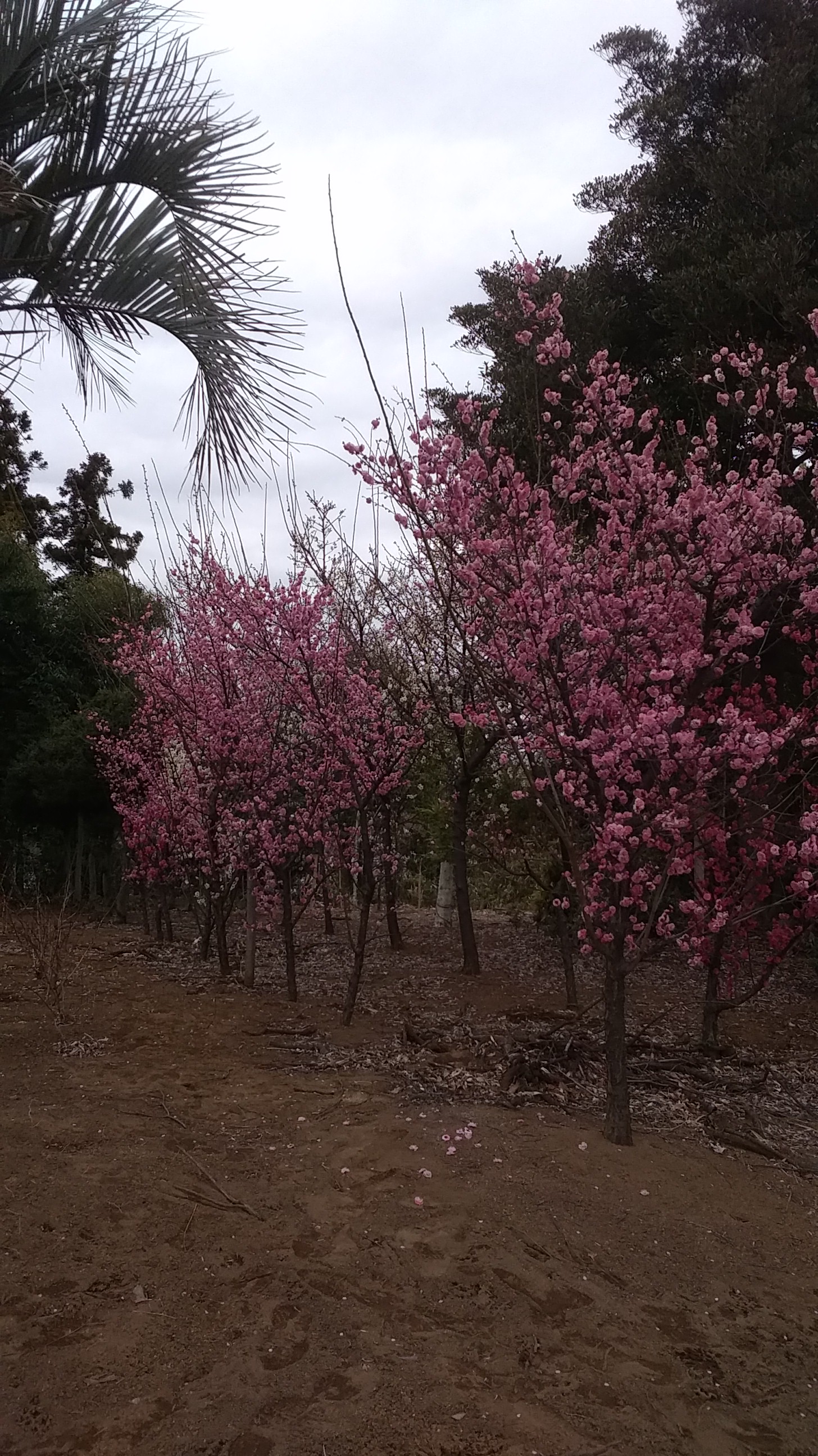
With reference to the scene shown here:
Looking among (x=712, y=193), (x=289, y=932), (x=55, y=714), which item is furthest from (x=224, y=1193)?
(x=55, y=714)

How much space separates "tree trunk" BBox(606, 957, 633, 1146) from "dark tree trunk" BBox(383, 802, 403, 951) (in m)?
4.39

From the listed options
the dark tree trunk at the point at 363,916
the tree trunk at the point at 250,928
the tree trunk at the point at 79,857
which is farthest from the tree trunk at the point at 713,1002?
the tree trunk at the point at 79,857

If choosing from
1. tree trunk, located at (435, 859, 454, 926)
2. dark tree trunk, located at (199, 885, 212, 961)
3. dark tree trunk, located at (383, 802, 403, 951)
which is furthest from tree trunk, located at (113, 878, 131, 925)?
dark tree trunk, located at (383, 802, 403, 951)

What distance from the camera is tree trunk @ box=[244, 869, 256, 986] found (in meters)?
7.14

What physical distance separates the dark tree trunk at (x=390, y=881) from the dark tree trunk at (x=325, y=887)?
0.60 m

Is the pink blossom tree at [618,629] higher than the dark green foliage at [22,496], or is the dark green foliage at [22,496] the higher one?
the dark green foliage at [22,496]

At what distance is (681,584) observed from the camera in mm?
4230

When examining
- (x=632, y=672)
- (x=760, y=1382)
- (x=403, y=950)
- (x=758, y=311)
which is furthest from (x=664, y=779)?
(x=403, y=950)

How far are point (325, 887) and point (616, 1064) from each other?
14.6 ft

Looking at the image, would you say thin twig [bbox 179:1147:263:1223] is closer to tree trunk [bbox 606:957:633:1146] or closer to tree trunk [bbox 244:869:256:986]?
tree trunk [bbox 606:957:633:1146]

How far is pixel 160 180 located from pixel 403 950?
8010mm

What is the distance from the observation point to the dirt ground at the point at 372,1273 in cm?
224

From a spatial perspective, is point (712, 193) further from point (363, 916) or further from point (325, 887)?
point (325, 887)

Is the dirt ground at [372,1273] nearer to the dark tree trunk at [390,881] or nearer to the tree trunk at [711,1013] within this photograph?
the tree trunk at [711,1013]
